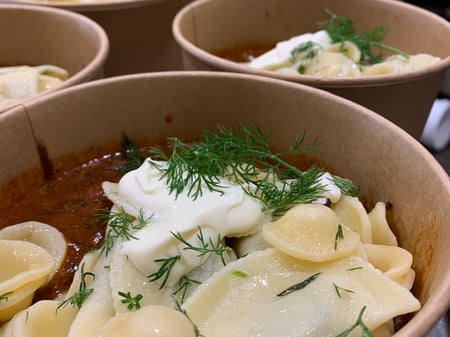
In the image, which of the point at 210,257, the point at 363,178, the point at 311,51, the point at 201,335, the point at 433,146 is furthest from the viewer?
the point at 433,146

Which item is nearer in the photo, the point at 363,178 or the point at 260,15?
the point at 363,178

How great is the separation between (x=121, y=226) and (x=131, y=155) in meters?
0.36

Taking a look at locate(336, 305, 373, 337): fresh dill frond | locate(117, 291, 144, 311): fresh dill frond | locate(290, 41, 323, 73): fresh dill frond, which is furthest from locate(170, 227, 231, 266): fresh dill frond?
locate(290, 41, 323, 73): fresh dill frond

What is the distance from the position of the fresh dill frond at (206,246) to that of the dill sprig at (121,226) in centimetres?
8

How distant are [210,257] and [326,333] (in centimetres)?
23

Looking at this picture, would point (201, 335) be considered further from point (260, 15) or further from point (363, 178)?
point (260, 15)

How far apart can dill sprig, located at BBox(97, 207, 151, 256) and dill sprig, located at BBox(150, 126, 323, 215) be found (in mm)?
79

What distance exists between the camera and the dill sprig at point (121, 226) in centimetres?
94

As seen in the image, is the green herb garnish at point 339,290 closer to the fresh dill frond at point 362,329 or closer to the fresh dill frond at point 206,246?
the fresh dill frond at point 362,329

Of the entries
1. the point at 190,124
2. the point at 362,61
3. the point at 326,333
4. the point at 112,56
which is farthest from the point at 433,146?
the point at 326,333

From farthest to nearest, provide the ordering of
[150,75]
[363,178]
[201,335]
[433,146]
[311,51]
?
[433,146] < [311,51] < [150,75] < [363,178] < [201,335]

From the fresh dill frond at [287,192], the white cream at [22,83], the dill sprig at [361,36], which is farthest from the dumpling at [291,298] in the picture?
the dill sprig at [361,36]

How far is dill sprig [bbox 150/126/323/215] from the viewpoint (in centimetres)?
98

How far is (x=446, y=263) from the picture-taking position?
81cm
